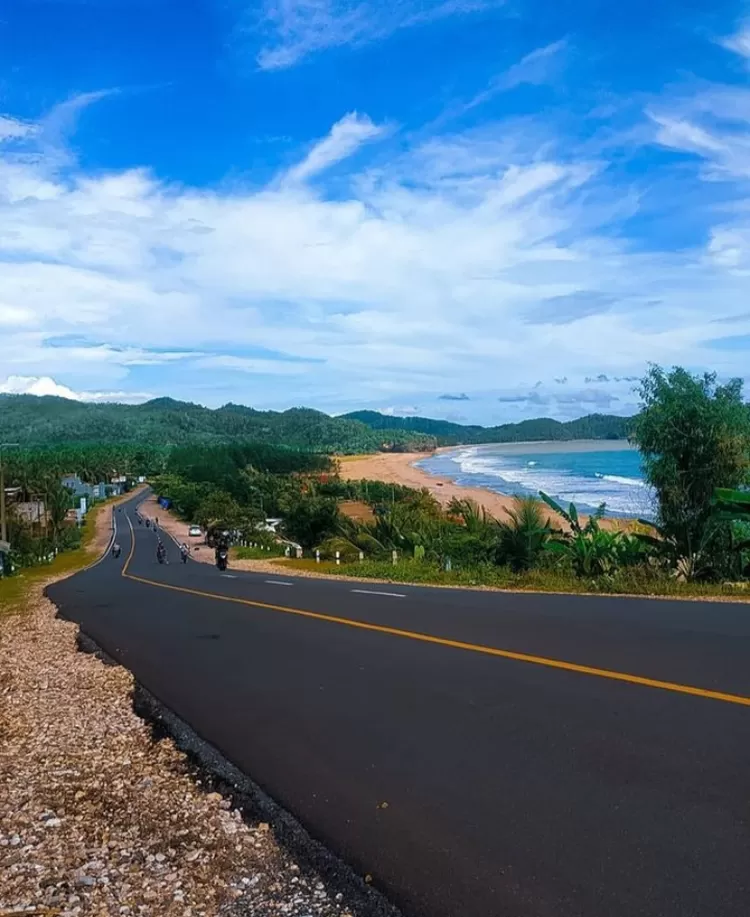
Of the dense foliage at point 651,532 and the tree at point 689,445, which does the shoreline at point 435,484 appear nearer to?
the dense foliage at point 651,532

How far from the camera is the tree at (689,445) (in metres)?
19.5

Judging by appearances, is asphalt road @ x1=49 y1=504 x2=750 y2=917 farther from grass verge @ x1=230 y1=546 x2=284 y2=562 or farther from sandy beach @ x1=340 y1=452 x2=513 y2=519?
sandy beach @ x1=340 y1=452 x2=513 y2=519

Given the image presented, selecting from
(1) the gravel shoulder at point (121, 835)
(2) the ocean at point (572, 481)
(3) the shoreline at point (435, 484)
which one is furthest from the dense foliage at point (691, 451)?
(2) the ocean at point (572, 481)

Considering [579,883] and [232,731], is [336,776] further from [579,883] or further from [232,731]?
[579,883]

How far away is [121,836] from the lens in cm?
489

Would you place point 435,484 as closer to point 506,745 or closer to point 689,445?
point 689,445

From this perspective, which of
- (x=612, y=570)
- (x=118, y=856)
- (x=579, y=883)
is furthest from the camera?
(x=612, y=570)

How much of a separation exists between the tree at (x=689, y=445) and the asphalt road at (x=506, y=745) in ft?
26.4

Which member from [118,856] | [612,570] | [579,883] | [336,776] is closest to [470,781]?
[336,776]

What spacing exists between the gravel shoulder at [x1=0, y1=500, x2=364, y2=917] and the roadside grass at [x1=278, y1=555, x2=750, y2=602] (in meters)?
11.0

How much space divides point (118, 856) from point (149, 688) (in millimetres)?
4852

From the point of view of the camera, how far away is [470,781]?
5363 mm

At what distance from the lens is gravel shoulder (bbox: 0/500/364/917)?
4.05 metres

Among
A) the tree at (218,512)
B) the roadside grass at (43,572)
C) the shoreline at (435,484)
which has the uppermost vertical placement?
the shoreline at (435,484)
